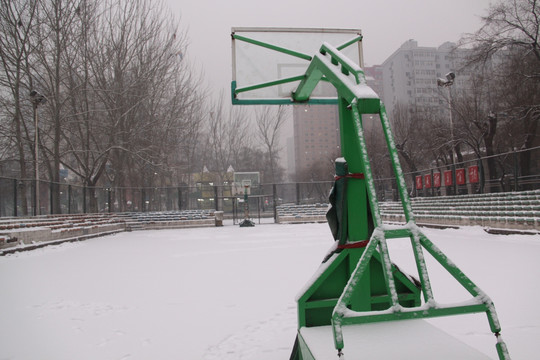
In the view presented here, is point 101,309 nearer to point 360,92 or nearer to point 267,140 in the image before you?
point 360,92

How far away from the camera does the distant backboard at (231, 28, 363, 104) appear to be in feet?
14.6

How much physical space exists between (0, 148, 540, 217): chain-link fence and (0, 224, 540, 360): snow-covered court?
19.4 ft

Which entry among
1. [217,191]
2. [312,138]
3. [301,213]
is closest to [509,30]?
[301,213]

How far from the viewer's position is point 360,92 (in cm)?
176

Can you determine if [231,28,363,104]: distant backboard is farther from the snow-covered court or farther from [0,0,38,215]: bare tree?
[0,0,38,215]: bare tree

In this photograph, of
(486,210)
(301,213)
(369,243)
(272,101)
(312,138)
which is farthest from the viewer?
(312,138)

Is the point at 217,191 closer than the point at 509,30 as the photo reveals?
No

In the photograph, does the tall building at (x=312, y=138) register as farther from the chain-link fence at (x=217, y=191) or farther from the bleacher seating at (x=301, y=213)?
the bleacher seating at (x=301, y=213)

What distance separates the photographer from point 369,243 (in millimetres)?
1432

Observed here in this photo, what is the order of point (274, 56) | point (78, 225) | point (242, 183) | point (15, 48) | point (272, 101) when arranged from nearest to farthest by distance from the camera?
point (272, 101), point (274, 56), point (78, 225), point (15, 48), point (242, 183)

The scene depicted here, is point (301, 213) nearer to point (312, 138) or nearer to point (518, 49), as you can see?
point (518, 49)

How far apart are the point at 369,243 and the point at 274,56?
3999 millimetres

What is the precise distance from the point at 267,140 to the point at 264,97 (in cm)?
3769

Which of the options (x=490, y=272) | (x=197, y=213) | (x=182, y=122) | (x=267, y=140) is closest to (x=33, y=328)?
(x=490, y=272)
